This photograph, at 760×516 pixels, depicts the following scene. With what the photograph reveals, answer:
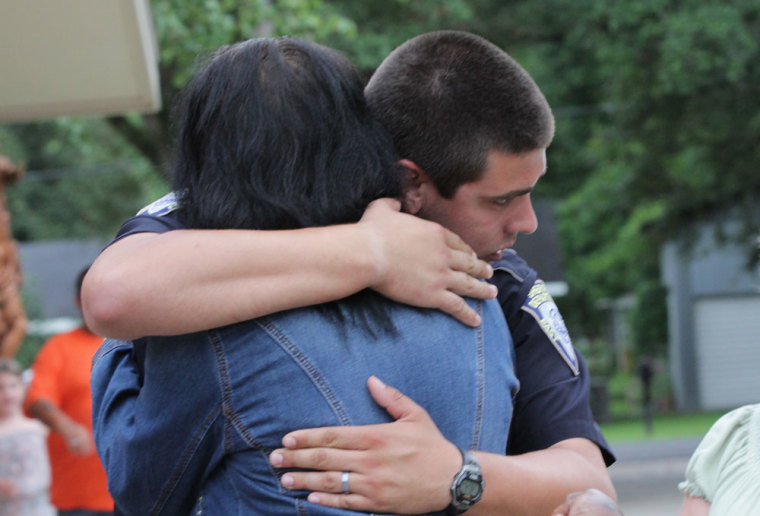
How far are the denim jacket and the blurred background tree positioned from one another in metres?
6.69

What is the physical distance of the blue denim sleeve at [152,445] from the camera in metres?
1.53

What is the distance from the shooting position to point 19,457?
5.80 m

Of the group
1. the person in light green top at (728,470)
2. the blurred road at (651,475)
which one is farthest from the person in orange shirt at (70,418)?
the blurred road at (651,475)

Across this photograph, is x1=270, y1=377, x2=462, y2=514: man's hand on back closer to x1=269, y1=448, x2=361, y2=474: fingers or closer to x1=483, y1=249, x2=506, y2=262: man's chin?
x1=269, y1=448, x2=361, y2=474: fingers

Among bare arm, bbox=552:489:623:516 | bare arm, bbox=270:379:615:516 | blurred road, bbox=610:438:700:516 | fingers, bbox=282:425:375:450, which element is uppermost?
fingers, bbox=282:425:375:450

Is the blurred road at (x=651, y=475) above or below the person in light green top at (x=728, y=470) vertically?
below

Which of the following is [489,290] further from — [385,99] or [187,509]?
[187,509]

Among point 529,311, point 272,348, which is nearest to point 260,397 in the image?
point 272,348

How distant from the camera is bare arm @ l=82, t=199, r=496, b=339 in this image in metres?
1.52

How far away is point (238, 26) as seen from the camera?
30.9 ft

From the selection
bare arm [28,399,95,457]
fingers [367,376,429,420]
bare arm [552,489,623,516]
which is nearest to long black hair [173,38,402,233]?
fingers [367,376,429,420]

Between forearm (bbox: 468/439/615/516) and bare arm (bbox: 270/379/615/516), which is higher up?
bare arm (bbox: 270/379/615/516)

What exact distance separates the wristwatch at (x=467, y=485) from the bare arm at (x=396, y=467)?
0.03ft

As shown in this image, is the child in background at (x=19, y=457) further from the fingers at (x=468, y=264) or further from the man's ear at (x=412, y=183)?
the fingers at (x=468, y=264)
